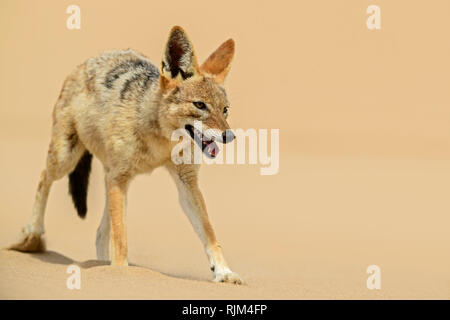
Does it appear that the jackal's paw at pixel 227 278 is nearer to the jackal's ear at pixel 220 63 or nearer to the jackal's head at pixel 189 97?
the jackal's head at pixel 189 97

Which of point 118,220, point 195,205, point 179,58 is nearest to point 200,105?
point 179,58

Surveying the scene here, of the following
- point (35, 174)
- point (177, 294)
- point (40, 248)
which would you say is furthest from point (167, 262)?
point (35, 174)

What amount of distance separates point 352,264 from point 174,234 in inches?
119

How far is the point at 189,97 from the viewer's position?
265 inches

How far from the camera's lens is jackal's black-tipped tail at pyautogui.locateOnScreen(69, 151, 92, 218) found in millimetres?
8531

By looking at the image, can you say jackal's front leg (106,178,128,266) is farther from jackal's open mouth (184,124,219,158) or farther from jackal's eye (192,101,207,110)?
jackal's eye (192,101,207,110)

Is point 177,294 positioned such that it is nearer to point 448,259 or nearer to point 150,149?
point 150,149

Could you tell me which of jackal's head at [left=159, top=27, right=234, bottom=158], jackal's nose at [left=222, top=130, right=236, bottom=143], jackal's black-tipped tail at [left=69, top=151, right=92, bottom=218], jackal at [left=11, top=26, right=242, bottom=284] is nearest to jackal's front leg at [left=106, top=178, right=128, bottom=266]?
jackal at [left=11, top=26, right=242, bottom=284]

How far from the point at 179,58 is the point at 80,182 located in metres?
2.34

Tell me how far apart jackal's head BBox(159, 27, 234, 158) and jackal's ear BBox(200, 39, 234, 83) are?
Result: 110 millimetres

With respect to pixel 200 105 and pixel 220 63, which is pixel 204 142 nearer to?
pixel 200 105

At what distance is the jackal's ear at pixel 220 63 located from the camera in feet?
23.6

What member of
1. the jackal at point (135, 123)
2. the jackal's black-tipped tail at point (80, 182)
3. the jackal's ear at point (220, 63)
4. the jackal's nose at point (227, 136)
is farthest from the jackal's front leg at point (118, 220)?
the jackal's black-tipped tail at point (80, 182)

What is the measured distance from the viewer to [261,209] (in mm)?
13055
